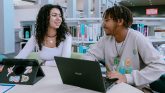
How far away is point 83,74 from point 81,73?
0.05 feet

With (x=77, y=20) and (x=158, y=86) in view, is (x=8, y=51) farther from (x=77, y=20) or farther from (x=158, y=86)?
(x=158, y=86)

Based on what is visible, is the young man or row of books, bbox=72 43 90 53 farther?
row of books, bbox=72 43 90 53

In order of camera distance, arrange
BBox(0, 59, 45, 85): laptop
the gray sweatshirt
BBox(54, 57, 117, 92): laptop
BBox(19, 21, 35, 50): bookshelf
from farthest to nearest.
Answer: BBox(19, 21, 35, 50): bookshelf < the gray sweatshirt < BBox(0, 59, 45, 85): laptop < BBox(54, 57, 117, 92): laptop

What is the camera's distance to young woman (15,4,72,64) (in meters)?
2.60

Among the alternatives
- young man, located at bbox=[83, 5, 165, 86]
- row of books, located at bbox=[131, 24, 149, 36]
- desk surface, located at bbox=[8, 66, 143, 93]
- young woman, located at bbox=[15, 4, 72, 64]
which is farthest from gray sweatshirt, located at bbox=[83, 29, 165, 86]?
row of books, located at bbox=[131, 24, 149, 36]

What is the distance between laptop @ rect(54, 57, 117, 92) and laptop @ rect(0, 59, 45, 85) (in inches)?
8.1

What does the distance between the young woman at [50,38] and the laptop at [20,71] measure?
932 millimetres

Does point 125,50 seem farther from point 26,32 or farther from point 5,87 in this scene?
point 26,32


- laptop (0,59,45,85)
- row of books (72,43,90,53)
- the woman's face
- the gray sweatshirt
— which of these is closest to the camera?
laptop (0,59,45,85)

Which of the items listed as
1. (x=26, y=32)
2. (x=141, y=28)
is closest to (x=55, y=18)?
(x=26, y=32)

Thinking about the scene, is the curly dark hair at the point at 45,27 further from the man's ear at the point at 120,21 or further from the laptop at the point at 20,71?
the laptop at the point at 20,71

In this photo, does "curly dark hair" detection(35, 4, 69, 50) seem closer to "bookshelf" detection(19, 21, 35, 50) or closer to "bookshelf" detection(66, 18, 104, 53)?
"bookshelf" detection(66, 18, 104, 53)

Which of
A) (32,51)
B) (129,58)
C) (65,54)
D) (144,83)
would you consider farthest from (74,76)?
(32,51)

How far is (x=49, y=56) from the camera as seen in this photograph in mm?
2594
